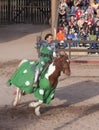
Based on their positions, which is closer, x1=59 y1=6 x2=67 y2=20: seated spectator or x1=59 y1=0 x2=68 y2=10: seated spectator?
x1=59 y1=6 x2=67 y2=20: seated spectator

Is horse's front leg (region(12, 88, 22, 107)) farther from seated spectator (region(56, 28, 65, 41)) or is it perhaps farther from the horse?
seated spectator (region(56, 28, 65, 41))

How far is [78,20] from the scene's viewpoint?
2038cm

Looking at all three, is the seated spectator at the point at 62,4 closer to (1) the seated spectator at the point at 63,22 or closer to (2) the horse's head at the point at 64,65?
(1) the seated spectator at the point at 63,22

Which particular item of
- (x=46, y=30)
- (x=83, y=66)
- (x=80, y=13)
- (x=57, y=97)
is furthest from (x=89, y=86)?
(x=46, y=30)

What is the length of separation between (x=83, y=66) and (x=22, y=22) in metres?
15.5

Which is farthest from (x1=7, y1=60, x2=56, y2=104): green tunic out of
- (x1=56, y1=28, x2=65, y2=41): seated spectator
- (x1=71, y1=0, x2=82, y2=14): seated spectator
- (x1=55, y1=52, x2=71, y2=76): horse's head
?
(x1=71, y1=0, x2=82, y2=14): seated spectator

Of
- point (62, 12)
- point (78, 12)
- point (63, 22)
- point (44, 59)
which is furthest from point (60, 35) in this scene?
point (44, 59)

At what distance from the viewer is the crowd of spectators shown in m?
19.3

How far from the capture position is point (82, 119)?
996cm

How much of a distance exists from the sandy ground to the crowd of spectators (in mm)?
2563

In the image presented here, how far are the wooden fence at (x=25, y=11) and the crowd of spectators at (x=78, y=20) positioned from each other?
9.02 meters

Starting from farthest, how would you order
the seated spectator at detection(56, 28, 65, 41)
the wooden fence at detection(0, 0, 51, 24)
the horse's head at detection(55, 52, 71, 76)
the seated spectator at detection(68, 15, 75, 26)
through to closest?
the wooden fence at detection(0, 0, 51, 24) < the seated spectator at detection(68, 15, 75, 26) < the seated spectator at detection(56, 28, 65, 41) < the horse's head at detection(55, 52, 71, 76)

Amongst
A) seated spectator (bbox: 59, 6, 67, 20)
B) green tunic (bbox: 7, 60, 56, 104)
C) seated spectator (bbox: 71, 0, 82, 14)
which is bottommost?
seated spectator (bbox: 59, 6, 67, 20)

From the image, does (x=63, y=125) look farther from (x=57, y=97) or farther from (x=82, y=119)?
(x=57, y=97)
